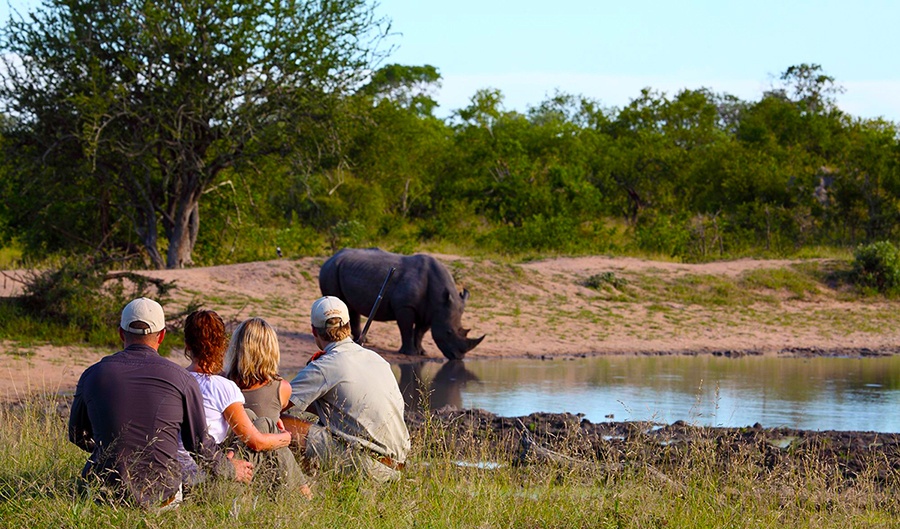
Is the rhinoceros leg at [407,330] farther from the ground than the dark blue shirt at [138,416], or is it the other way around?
the dark blue shirt at [138,416]

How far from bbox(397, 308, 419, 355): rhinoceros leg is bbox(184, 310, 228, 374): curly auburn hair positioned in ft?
36.3

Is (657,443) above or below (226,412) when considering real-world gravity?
below

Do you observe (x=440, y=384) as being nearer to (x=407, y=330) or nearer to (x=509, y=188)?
(x=407, y=330)

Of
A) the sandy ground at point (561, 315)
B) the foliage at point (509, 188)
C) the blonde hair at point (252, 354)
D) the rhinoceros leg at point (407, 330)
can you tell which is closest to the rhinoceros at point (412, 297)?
the rhinoceros leg at point (407, 330)

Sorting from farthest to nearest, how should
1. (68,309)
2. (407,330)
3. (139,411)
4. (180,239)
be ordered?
1. (180,239)
2. (407,330)
3. (68,309)
4. (139,411)

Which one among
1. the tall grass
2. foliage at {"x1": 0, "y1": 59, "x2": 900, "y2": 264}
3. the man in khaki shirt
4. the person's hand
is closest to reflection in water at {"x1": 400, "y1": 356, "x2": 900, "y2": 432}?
the tall grass

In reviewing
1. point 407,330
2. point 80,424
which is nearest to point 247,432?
point 80,424

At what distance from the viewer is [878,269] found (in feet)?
82.4

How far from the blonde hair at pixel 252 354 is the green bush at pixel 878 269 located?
21.5 meters

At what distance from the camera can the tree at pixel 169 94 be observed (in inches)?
916

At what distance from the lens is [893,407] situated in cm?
1275

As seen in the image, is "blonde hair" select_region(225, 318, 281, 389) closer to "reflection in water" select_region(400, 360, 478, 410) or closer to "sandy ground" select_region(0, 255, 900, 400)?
"reflection in water" select_region(400, 360, 478, 410)

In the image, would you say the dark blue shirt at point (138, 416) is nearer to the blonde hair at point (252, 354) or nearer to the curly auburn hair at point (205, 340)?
the curly auburn hair at point (205, 340)

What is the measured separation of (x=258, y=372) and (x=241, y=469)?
1.86 feet
